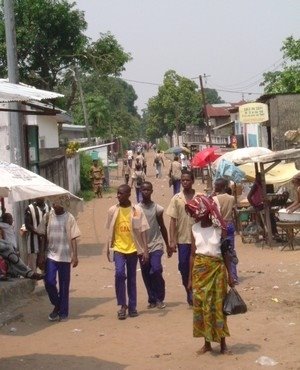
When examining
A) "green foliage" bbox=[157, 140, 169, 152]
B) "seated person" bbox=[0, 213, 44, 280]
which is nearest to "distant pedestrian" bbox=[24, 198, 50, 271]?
"seated person" bbox=[0, 213, 44, 280]

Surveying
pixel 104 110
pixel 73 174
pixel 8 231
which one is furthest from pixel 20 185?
pixel 104 110

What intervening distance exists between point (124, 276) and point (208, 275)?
7.42ft

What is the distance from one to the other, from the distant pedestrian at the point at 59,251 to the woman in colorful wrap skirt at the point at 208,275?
98.3 inches

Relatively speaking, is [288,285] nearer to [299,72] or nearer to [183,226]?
[183,226]

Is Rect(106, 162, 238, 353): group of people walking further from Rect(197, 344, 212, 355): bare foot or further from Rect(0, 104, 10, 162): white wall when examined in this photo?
Rect(0, 104, 10, 162): white wall

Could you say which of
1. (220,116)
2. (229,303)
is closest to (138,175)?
(229,303)

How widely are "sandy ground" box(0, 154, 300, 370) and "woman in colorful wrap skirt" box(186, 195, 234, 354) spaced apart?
25 cm

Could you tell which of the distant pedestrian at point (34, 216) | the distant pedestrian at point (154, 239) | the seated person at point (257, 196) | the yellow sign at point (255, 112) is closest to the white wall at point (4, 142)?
the distant pedestrian at point (34, 216)

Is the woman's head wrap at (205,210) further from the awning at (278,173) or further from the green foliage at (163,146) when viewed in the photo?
the green foliage at (163,146)

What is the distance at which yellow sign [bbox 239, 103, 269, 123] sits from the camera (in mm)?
24750

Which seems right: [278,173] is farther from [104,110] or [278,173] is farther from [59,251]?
[104,110]

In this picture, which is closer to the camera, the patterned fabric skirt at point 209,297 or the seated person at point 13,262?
the patterned fabric skirt at point 209,297

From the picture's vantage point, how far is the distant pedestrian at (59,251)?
910 centimetres

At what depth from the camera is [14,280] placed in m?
10.6
